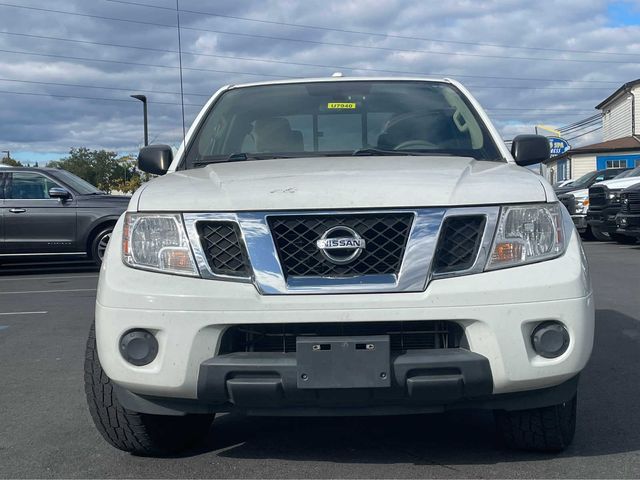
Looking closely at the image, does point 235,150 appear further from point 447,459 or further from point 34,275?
point 34,275

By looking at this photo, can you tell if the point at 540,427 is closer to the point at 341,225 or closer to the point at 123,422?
the point at 341,225

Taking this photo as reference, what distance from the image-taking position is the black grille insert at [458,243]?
3131 mm

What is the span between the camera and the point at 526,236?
3.22 m

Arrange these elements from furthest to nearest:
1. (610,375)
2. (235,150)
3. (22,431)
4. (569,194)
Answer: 1. (569,194)
2. (610,375)
3. (235,150)
4. (22,431)

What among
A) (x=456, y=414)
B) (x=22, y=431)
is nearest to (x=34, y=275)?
(x=22, y=431)

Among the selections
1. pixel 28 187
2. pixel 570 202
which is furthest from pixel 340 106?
pixel 570 202

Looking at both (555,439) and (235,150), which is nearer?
(555,439)

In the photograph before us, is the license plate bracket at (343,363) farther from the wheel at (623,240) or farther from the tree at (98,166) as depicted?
the tree at (98,166)

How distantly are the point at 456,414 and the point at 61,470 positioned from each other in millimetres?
2023

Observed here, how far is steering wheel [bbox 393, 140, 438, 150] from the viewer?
440cm

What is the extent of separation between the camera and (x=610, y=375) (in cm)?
525

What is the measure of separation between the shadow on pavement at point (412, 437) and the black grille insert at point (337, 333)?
2.24 feet

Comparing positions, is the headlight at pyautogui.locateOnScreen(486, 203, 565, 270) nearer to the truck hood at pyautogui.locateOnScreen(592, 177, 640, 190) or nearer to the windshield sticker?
the windshield sticker

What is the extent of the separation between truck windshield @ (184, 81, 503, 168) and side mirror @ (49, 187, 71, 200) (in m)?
8.68
